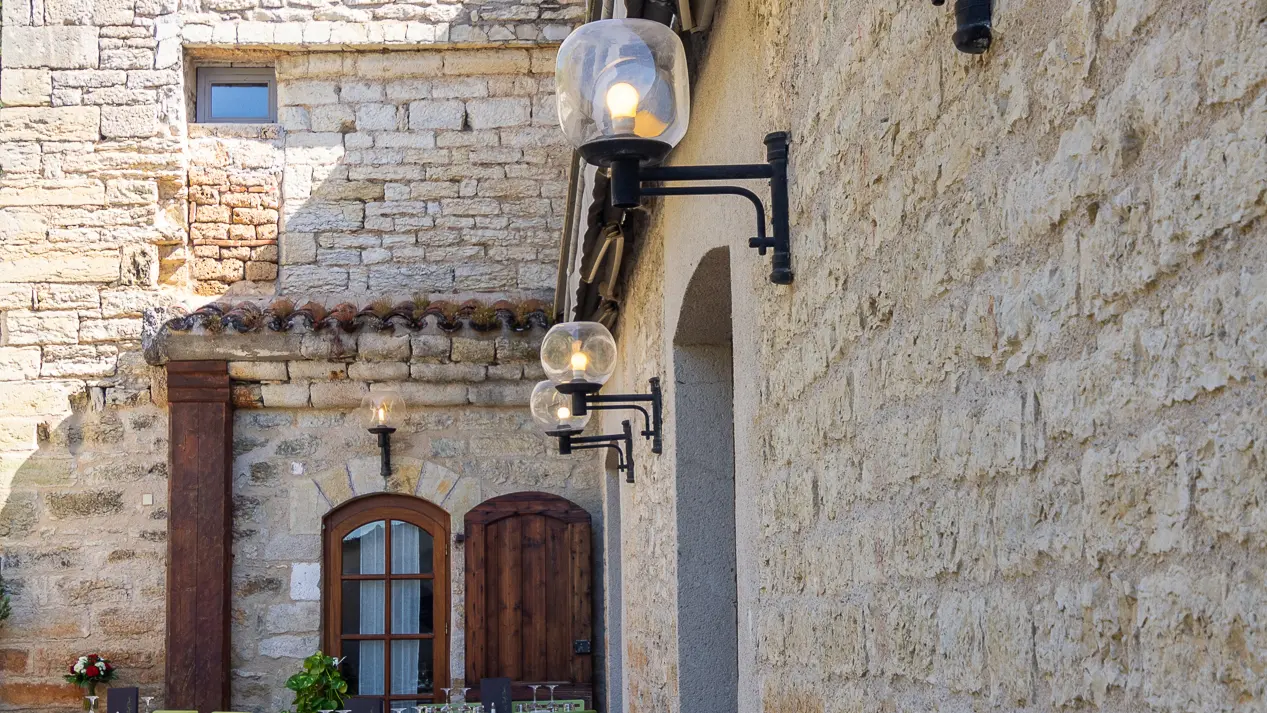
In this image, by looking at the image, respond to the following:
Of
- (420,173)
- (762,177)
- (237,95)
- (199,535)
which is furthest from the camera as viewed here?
(237,95)

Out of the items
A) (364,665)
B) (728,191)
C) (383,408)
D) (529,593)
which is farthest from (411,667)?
(728,191)

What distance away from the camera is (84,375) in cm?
888

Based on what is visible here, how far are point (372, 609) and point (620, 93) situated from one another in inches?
282

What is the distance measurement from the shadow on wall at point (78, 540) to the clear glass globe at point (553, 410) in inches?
153

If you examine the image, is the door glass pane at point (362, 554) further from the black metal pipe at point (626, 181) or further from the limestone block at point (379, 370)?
the black metal pipe at point (626, 181)

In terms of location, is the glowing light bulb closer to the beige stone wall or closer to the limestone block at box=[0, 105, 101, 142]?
the beige stone wall

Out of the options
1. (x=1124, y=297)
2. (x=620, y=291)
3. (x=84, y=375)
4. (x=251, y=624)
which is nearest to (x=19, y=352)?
(x=84, y=375)

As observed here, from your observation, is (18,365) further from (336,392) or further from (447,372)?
(447,372)

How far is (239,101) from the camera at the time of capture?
31.2 ft

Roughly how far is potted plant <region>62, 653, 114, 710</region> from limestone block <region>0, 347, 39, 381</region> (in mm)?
1916

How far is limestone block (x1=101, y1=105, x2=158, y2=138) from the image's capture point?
905 cm

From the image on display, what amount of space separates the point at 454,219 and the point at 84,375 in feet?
8.89

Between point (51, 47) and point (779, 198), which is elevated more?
point (51, 47)

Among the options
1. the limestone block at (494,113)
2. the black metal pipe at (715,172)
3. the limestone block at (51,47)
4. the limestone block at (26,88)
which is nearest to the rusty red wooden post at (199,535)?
the limestone block at (26,88)
